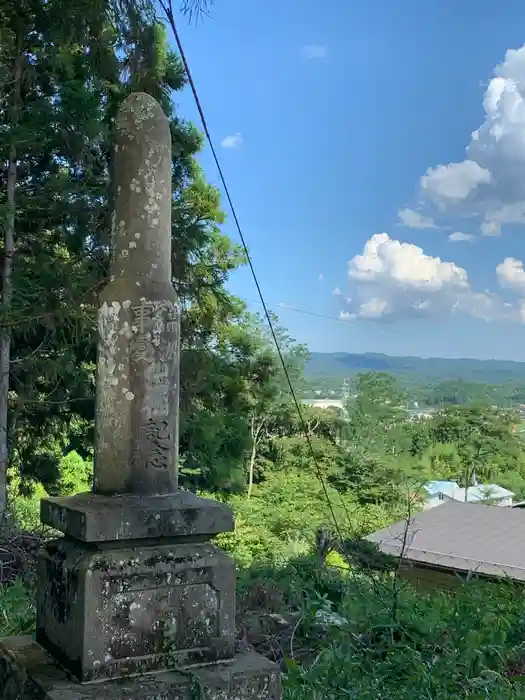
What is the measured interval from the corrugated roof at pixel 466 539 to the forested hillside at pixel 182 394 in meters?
1.21

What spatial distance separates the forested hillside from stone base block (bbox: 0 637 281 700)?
708 millimetres

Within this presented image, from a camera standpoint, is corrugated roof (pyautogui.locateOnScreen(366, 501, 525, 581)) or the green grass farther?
corrugated roof (pyautogui.locateOnScreen(366, 501, 525, 581))

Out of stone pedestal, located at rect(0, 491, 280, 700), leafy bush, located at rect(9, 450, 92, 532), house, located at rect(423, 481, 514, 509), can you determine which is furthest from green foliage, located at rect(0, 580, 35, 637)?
house, located at rect(423, 481, 514, 509)

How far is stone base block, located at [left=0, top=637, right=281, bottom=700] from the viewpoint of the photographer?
2025mm

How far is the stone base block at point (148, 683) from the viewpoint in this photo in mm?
2025

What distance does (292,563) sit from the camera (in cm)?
614

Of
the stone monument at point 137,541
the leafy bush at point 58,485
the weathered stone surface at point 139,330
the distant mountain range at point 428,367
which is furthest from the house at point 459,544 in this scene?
the distant mountain range at point 428,367

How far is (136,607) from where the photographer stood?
84.2 inches

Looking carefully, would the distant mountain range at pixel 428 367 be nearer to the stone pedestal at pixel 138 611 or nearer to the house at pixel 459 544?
the house at pixel 459 544

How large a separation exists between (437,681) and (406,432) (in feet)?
88.4

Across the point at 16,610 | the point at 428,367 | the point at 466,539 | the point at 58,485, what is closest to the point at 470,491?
the point at 466,539

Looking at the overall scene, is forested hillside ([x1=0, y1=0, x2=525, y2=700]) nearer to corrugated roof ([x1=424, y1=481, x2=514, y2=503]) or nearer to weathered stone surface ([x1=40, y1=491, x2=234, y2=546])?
weathered stone surface ([x1=40, y1=491, x2=234, y2=546])

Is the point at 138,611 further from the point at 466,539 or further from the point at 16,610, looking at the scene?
the point at 466,539

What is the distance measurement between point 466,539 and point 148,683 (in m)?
11.6
